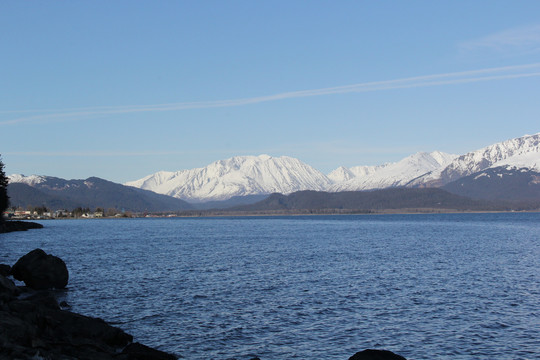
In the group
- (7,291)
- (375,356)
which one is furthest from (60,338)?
(375,356)

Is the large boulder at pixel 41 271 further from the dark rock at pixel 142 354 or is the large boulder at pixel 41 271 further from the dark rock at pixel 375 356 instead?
the dark rock at pixel 375 356

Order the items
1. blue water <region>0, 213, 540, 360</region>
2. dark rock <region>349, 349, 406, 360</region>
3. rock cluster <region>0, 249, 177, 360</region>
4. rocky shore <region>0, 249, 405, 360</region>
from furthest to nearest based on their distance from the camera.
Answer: blue water <region>0, 213, 540, 360</region> < rock cluster <region>0, 249, 177, 360</region> < rocky shore <region>0, 249, 405, 360</region> < dark rock <region>349, 349, 406, 360</region>

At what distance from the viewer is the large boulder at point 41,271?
47.5 meters

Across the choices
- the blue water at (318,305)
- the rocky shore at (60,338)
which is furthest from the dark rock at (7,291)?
the blue water at (318,305)

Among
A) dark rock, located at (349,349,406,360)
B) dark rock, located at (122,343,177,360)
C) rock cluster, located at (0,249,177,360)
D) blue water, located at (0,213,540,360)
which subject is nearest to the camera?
dark rock, located at (349,349,406,360)

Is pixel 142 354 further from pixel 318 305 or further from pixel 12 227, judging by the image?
pixel 12 227

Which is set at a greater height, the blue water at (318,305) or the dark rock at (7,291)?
the dark rock at (7,291)

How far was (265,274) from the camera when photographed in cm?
5897

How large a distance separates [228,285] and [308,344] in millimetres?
21932

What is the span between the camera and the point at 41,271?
47531 mm

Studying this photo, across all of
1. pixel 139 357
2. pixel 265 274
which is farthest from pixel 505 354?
pixel 265 274

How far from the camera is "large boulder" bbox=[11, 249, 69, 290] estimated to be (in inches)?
1871

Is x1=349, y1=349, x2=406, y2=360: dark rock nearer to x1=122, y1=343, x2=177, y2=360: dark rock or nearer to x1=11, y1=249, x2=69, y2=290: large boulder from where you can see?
x1=122, y1=343, x2=177, y2=360: dark rock

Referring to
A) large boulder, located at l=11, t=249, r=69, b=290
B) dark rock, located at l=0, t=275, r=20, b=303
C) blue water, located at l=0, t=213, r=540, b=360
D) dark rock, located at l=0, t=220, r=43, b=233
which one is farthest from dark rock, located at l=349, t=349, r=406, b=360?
dark rock, located at l=0, t=220, r=43, b=233
